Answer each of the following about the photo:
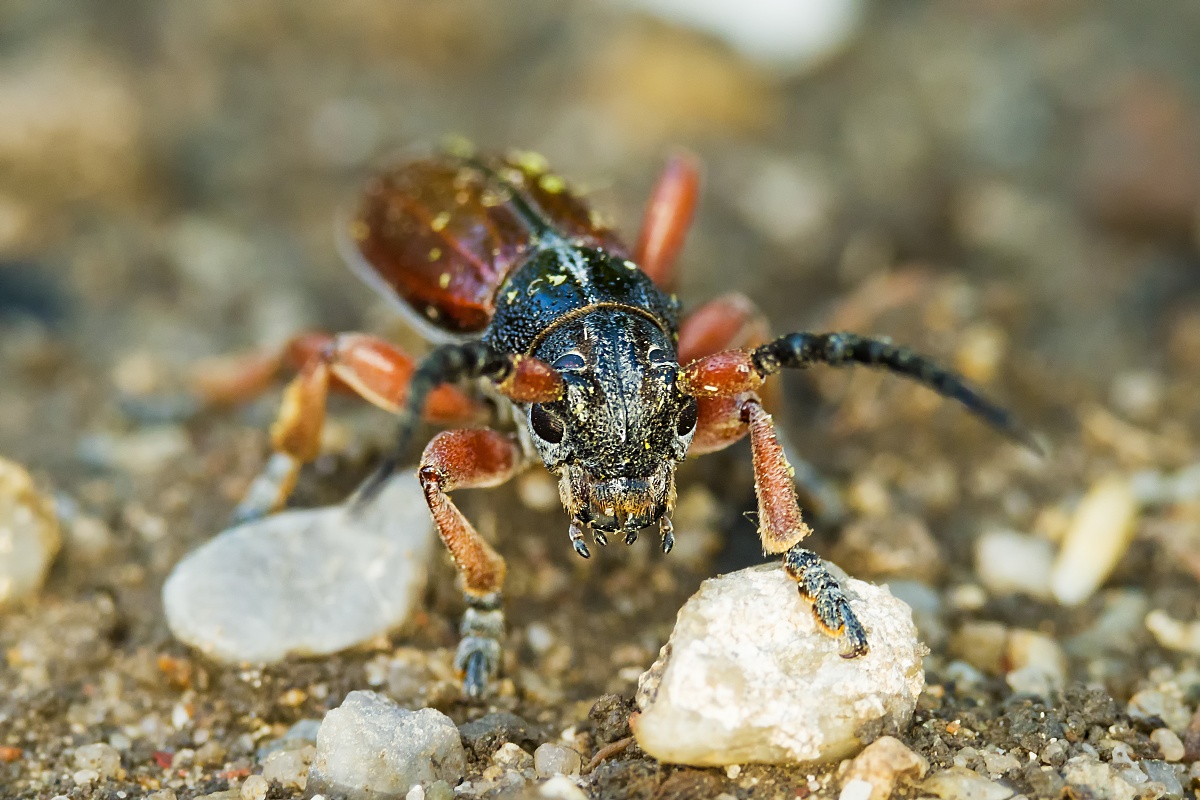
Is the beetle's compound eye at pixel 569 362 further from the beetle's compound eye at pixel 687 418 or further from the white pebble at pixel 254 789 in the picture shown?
the white pebble at pixel 254 789

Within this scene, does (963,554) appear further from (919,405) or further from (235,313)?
(235,313)

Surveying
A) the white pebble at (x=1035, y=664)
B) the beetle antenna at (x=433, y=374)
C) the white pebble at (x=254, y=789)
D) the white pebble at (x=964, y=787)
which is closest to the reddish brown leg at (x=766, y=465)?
the white pebble at (x=964, y=787)

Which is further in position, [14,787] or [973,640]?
[973,640]

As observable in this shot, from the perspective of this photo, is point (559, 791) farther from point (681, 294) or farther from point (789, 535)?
point (681, 294)

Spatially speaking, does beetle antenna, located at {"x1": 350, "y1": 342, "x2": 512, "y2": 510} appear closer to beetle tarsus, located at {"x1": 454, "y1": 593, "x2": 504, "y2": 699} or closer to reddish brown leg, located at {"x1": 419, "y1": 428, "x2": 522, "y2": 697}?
reddish brown leg, located at {"x1": 419, "y1": 428, "x2": 522, "y2": 697}

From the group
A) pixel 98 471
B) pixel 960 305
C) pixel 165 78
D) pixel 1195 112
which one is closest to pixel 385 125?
pixel 165 78

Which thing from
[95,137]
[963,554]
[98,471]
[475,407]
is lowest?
[963,554]
